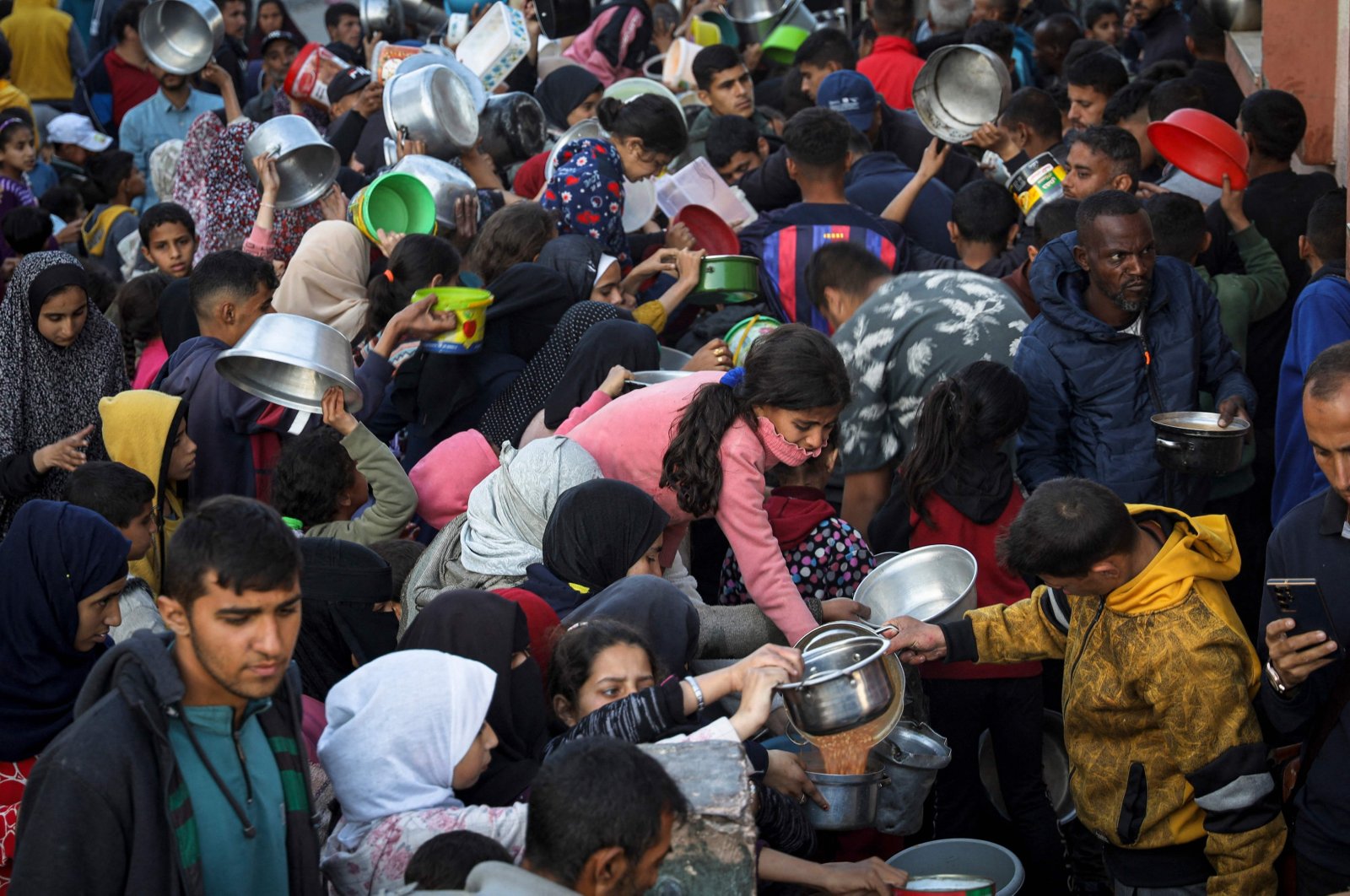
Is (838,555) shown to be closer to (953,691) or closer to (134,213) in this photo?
(953,691)

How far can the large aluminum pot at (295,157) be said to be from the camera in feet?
20.2

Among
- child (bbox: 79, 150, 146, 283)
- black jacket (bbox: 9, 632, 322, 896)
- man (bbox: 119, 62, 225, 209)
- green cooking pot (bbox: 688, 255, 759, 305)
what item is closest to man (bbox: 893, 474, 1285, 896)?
black jacket (bbox: 9, 632, 322, 896)

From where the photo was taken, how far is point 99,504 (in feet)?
13.4

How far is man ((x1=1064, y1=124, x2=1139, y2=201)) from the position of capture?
18.2 feet

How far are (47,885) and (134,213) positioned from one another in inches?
263

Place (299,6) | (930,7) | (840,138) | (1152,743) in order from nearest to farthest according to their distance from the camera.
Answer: (1152,743) → (840,138) → (930,7) → (299,6)

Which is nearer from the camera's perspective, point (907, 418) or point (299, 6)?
point (907, 418)

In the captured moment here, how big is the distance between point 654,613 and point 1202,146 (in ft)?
12.0

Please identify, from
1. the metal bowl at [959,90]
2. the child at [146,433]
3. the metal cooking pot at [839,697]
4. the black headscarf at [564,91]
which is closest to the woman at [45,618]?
the child at [146,433]

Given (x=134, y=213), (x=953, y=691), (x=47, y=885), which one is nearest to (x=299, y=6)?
(x=134, y=213)

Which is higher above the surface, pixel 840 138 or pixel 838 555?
pixel 840 138

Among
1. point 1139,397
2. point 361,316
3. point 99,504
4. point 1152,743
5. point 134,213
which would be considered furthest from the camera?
point 134,213

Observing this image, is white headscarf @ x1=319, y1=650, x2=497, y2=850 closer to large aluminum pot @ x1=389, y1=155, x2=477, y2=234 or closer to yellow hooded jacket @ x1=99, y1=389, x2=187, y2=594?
yellow hooded jacket @ x1=99, y1=389, x2=187, y2=594

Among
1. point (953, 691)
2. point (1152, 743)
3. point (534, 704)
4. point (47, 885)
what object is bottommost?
point (953, 691)
